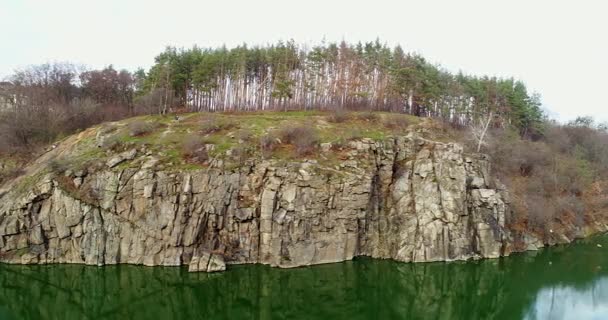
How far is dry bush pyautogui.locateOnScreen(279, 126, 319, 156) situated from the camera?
40.8 meters

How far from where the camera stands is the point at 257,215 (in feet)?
121

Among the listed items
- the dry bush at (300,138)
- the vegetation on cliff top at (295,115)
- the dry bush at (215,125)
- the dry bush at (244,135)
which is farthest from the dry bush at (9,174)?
the dry bush at (300,138)

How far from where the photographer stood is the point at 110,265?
35188mm

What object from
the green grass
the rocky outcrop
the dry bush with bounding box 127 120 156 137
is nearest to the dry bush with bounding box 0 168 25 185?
the rocky outcrop

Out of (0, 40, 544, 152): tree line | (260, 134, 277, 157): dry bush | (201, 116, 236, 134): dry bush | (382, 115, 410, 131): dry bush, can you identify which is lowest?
(260, 134, 277, 157): dry bush

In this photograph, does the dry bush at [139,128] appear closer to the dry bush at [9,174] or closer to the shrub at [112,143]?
the shrub at [112,143]

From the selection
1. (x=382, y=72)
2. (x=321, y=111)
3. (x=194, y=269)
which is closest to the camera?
(x=194, y=269)

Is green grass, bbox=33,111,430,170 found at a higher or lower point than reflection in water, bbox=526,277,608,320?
higher

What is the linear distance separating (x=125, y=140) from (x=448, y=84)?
47553mm

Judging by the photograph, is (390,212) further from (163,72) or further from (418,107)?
(163,72)

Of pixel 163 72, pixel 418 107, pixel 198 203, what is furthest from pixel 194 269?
pixel 418 107

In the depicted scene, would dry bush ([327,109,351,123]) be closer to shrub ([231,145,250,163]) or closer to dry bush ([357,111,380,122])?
dry bush ([357,111,380,122])

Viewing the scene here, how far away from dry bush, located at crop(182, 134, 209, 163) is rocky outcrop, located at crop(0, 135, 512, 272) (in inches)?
67.3

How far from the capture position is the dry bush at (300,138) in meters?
40.8
